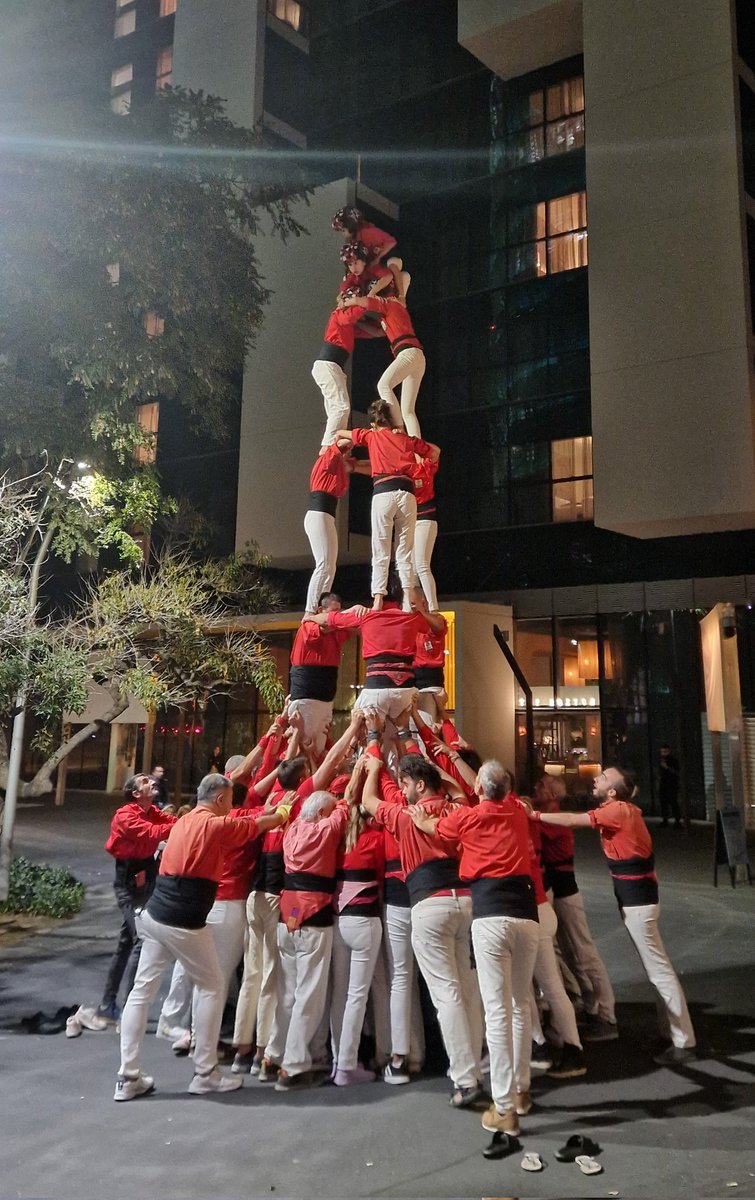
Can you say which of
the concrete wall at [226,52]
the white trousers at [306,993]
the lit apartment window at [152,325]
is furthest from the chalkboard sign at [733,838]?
the concrete wall at [226,52]

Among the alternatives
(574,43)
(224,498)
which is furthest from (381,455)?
(574,43)

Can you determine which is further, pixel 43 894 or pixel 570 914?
pixel 43 894

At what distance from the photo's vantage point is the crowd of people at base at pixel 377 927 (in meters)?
4.77

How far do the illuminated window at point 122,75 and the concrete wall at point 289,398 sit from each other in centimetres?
1186

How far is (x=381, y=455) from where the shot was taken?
7785 millimetres

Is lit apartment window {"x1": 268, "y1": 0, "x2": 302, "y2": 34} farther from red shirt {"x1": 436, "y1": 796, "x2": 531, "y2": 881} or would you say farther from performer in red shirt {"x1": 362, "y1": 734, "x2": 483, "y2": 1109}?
red shirt {"x1": 436, "y1": 796, "x2": 531, "y2": 881}

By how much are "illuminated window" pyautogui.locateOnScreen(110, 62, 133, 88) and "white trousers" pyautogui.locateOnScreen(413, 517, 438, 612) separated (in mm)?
26479

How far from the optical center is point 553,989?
17.4ft

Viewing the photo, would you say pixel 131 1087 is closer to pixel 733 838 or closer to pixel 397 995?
pixel 397 995

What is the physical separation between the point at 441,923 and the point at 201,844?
1.44 m

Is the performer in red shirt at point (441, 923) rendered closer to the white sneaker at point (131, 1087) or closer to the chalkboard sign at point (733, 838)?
the white sneaker at point (131, 1087)

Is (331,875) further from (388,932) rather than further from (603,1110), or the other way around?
(603,1110)

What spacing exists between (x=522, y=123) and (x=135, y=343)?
1593 cm

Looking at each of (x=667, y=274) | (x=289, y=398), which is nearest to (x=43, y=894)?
(x=289, y=398)
